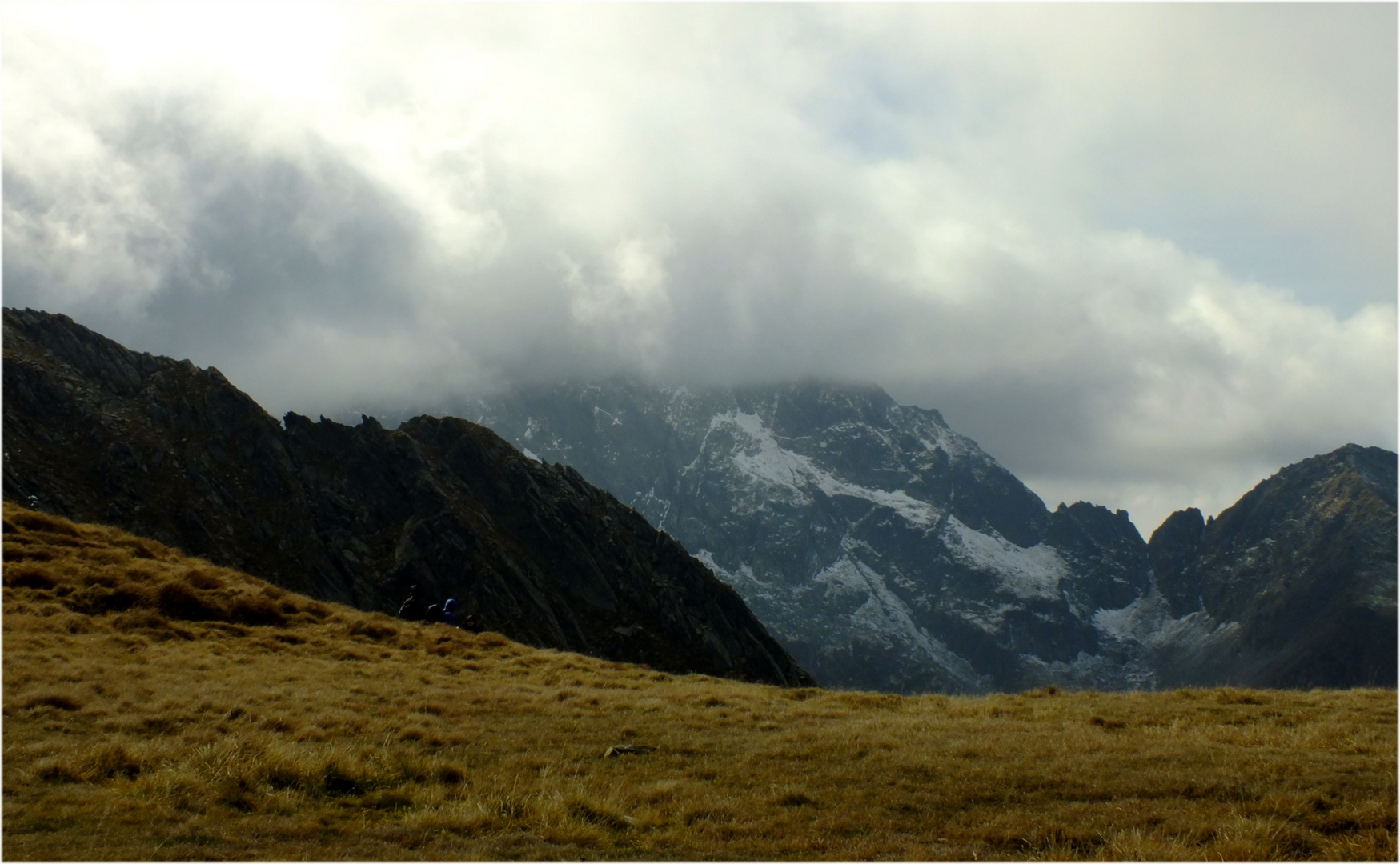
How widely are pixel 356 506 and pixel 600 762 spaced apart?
118 metres

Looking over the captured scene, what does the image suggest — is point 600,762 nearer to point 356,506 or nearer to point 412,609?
point 412,609

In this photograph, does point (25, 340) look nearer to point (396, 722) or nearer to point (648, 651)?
point (648, 651)

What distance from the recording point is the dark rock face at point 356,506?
10519cm

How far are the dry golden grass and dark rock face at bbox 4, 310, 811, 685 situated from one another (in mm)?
73406

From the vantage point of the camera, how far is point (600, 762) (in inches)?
806

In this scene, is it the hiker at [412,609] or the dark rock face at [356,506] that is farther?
the dark rock face at [356,506]

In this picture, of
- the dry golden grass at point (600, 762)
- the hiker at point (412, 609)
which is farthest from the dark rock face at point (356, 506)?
the dry golden grass at point (600, 762)

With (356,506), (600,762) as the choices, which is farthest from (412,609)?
(356,506)

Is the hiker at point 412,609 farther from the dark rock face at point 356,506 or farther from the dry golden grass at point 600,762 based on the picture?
the dark rock face at point 356,506

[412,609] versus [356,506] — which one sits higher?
[356,506]

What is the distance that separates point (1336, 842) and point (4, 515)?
143ft

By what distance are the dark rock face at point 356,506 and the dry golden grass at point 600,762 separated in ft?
241

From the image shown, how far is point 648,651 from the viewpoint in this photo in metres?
132

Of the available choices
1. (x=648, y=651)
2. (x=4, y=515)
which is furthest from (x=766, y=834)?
(x=648, y=651)
